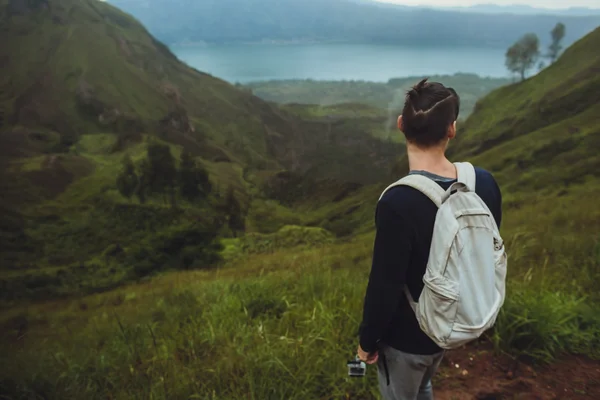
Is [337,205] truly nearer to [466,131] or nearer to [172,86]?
[466,131]

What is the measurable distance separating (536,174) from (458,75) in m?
118

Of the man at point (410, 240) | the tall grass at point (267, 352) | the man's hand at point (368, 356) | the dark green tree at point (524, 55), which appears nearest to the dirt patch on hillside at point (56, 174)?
the tall grass at point (267, 352)

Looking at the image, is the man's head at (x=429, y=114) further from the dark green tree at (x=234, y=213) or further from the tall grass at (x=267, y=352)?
the dark green tree at (x=234, y=213)

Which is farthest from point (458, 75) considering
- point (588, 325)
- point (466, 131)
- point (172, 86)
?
point (588, 325)

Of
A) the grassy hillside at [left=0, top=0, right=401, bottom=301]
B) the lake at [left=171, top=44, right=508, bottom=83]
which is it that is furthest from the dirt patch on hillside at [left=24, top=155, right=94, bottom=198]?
the lake at [left=171, top=44, right=508, bottom=83]

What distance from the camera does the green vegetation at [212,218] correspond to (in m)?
3.13

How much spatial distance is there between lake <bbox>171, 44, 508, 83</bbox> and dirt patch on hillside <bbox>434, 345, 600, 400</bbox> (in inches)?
6032

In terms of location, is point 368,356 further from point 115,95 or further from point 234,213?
point 115,95

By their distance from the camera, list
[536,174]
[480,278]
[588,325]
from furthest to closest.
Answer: [536,174] < [588,325] < [480,278]

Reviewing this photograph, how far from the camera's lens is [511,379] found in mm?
2730

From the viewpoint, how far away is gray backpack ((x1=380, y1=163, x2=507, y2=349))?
153cm

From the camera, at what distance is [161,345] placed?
3770 mm

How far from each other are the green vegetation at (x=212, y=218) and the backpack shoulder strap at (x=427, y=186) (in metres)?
1.78

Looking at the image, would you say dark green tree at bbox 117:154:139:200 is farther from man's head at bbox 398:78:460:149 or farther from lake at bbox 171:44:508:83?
lake at bbox 171:44:508:83
